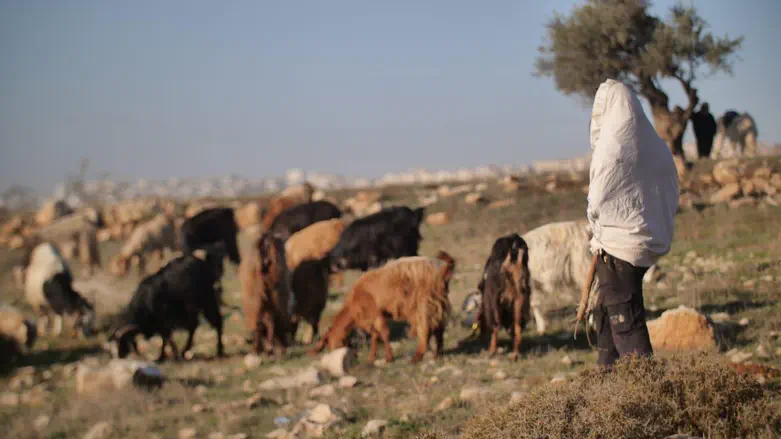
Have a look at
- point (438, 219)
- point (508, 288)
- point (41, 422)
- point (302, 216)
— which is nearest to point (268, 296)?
point (41, 422)

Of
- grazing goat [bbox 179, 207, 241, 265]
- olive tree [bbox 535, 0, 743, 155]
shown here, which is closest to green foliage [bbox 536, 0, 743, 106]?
olive tree [bbox 535, 0, 743, 155]

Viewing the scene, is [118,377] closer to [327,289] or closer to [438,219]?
[327,289]

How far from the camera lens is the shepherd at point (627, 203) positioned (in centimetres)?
452

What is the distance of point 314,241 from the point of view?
14.0 m

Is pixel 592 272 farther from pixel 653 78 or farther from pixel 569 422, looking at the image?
pixel 653 78

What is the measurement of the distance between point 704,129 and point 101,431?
19.0 m

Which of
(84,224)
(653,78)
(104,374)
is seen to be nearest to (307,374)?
(104,374)

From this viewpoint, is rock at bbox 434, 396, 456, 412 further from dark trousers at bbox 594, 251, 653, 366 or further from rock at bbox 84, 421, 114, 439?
rock at bbox 84, 421, 114, 439

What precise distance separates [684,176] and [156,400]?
12.8 metres

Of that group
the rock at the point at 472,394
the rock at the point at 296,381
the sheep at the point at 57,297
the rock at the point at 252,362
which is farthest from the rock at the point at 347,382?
the sheep at the point at 57,297

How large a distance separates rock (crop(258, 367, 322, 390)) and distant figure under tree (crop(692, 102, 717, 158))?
16631 millimetres

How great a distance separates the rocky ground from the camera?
5902mm

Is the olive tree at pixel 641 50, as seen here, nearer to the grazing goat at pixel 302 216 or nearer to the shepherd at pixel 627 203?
the grazing goat at pixel 302 216

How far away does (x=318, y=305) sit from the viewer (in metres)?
10.8
